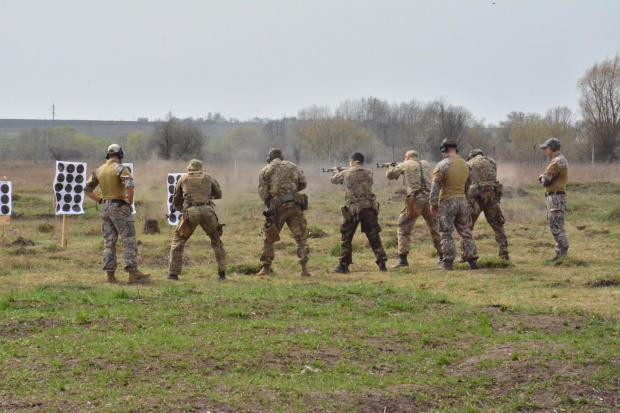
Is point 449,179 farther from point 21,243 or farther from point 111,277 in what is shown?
point 21,243

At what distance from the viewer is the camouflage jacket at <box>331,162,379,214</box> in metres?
17.0

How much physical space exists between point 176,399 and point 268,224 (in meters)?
8.65

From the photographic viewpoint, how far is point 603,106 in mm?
52875

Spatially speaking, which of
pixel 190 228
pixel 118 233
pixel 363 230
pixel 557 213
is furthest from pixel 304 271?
pixel 557 213

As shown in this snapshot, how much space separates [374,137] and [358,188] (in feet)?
137

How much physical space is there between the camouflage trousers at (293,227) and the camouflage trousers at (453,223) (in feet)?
8.04

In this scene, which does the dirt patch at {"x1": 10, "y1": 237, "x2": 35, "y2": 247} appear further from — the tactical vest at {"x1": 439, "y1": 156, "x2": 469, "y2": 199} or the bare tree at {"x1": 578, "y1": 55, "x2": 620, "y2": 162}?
the bare tree at {"x1": 578, "y1": 55, "x2": 620, "y2": 162}

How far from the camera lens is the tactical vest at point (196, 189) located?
52.0 ft

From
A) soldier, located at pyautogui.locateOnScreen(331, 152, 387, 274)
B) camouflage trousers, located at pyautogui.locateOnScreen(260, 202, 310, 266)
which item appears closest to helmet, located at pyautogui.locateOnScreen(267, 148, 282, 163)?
camouflage trousers, located at pyautogui.locateOnScreen(260, 202, 310, 266)

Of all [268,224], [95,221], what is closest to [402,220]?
[268,224]

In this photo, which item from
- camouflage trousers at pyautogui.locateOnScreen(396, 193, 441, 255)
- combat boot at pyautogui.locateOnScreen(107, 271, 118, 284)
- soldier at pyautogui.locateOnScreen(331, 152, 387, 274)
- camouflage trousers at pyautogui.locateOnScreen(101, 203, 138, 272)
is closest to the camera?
camouflage trousers at pyautogui.locateOnScreen(101, 203, 138, 272)

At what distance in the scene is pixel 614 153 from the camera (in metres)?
53.7

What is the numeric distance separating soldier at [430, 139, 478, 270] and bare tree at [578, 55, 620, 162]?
127 feet

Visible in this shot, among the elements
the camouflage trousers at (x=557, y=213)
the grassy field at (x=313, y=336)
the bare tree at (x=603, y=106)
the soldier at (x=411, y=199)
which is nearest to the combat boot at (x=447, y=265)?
the grassy field at (x=313, y=336)
